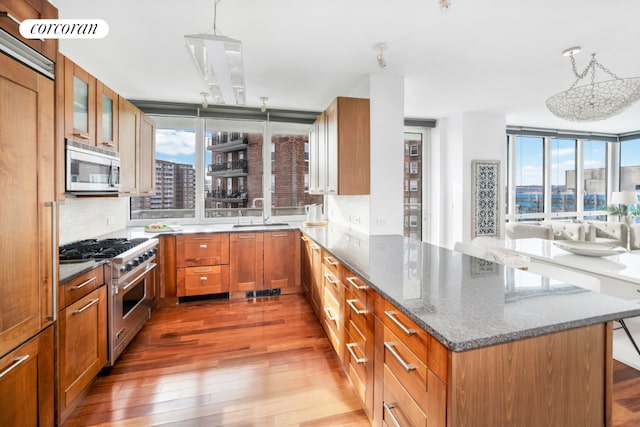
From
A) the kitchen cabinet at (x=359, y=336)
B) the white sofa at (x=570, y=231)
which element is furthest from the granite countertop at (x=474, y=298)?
the white sofa at (x=570, y=231)

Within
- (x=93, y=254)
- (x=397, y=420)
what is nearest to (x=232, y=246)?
(x=93, y=254)

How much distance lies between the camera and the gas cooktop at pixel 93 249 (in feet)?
6.91

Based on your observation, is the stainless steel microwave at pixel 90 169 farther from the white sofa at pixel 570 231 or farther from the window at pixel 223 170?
the white sofa at pixel 570 231

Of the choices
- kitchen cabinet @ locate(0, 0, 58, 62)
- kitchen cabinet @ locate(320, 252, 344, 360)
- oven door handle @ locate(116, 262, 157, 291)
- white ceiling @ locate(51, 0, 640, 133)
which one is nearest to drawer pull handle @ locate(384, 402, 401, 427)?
kitchen cabinet @ locate(320, 252, 344, 360)

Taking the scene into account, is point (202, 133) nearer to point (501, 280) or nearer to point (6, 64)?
point (6, 64)

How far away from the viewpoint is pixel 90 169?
2.34 meters

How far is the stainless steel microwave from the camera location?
2094 millimetres

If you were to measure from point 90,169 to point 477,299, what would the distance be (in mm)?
2780

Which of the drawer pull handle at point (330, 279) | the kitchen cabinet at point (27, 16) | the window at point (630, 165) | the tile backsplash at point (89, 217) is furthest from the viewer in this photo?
the window at point (630, 165)

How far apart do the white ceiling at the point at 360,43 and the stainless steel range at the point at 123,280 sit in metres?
1.76

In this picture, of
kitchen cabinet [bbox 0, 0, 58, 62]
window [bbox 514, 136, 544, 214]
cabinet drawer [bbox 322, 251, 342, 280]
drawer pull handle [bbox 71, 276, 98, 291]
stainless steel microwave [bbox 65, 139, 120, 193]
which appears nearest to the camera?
kitchen cabinet [bbox 0, 0, 58, 62]

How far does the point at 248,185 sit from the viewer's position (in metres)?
4.62

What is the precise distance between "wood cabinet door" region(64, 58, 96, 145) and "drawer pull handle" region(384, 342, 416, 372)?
8.29ft

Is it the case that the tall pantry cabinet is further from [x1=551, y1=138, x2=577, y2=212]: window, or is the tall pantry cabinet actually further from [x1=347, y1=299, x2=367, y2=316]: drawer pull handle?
[x1=551, y1=138, x2=577, y2=212]: window
